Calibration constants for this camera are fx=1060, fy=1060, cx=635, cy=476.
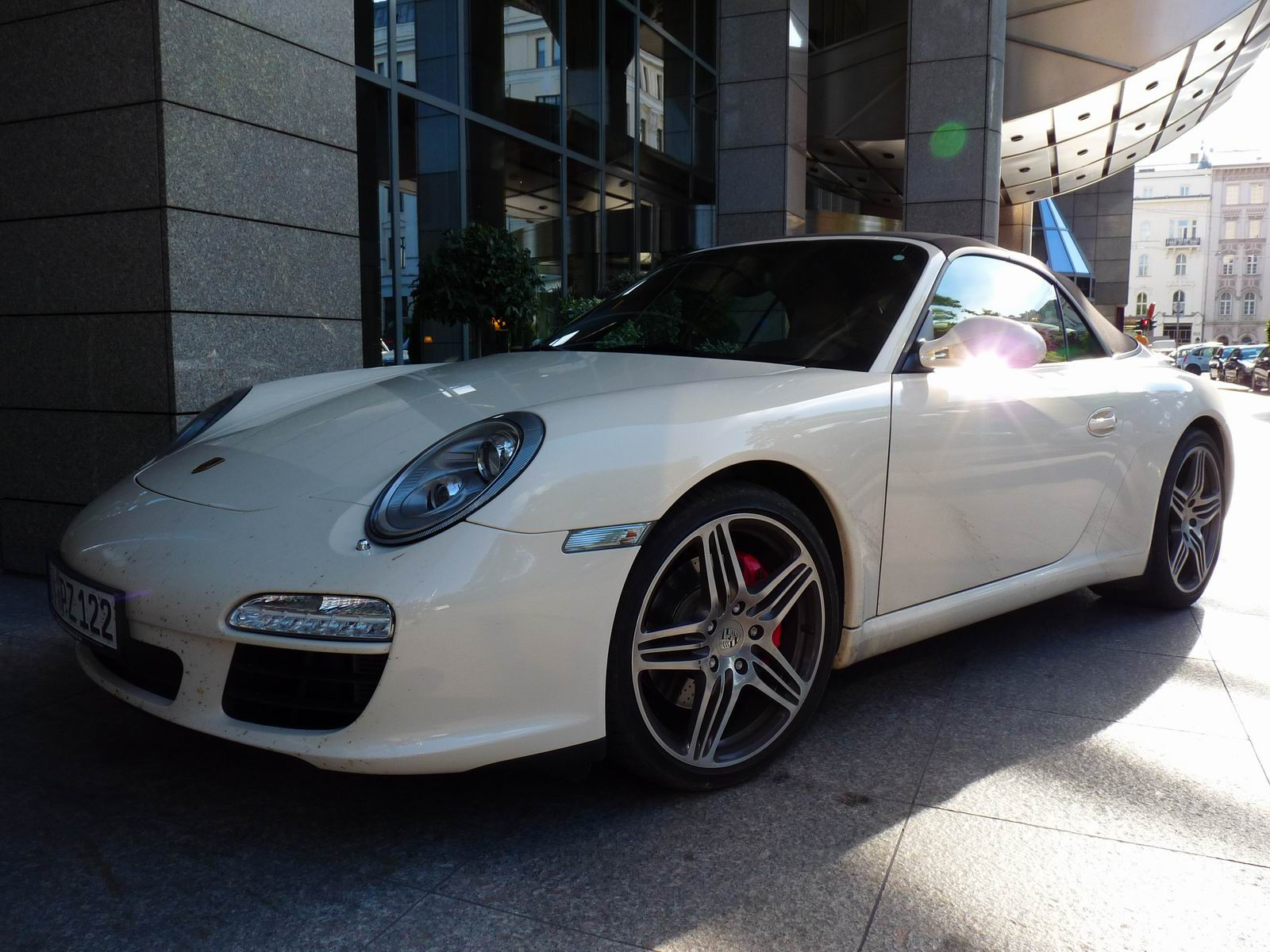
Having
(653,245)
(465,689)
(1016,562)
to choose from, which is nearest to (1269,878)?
(1016,562)

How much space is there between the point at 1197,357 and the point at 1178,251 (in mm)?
65967

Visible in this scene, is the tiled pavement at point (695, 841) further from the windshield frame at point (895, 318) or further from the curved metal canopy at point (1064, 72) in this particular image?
the curved metal canopy at point (1064, 72)

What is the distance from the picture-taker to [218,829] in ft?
7.52

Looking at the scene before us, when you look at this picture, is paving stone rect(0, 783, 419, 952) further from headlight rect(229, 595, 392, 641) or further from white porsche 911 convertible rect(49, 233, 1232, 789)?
headlight rect(229, 595, 392, 641)

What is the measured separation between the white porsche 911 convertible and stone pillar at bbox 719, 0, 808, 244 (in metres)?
10.4

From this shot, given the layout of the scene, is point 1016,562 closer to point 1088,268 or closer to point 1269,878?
point 1269,878

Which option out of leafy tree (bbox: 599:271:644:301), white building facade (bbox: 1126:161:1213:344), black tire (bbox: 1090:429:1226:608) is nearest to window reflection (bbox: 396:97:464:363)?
leafy tree (bbox: 599:271:644:301)

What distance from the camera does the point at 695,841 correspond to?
227 cm

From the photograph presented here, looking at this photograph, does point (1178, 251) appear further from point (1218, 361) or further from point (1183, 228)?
point (1218, 361)

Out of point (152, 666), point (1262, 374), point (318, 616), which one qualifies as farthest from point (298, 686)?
point (1262, 374)

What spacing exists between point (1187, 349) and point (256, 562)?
52996mm

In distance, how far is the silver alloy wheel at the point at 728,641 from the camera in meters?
2.34

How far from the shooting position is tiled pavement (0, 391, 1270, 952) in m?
1.95

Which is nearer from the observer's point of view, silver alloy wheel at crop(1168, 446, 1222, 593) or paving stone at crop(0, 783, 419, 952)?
paving stone at crop(0, 783, 419, 952)
